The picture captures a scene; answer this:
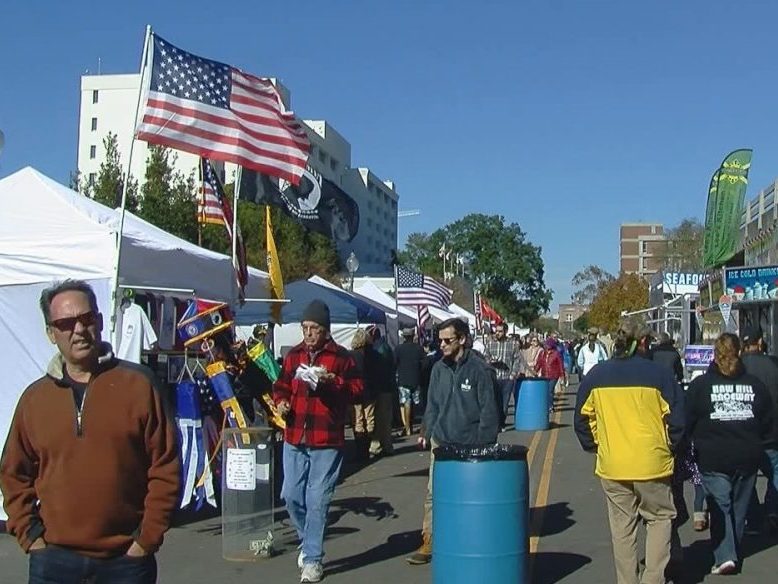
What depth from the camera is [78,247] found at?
35.1 feet

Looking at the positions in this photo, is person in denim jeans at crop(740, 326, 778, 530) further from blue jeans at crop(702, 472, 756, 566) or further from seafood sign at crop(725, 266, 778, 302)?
seafood sign at crop(725, 266, 778, 302)

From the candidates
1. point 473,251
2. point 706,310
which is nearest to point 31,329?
point 706,310

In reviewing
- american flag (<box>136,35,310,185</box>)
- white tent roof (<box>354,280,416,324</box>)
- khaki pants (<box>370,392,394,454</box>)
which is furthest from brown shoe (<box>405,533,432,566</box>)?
white tent roof (<box>354,280,416,324</box>)

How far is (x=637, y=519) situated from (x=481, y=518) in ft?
3.68

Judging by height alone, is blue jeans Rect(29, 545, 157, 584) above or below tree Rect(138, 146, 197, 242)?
below

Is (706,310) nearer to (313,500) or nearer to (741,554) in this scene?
(741,554)

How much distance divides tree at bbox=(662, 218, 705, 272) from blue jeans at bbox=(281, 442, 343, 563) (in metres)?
61.7

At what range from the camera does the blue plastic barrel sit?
806 inches

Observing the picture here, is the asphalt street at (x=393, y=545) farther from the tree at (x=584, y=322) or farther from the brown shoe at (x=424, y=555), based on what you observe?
the tree at (x=584, y=322)

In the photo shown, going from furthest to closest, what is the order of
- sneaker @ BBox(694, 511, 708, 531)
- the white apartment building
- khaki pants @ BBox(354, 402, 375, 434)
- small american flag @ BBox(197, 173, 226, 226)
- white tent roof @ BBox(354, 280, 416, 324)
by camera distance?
the white apartment building → white tent roof @ BBox(354, 280, 416, 324) → khaki pants @ BBox(354, 402, 375, 434) → small american flag @ BBox(197, 173, 226, 226) → sneaker @ BBox(694, 511, 708, 531)

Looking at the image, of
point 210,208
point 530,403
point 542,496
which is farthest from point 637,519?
point 530,403

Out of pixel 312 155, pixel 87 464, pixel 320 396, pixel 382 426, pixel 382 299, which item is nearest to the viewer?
pixel 87 464

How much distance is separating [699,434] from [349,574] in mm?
2873

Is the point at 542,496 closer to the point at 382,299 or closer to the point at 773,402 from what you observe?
the point at 773,402
